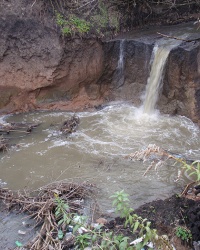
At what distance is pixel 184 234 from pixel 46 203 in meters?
1.81

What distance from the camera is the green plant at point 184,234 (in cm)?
344

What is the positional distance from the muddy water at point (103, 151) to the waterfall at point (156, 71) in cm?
36

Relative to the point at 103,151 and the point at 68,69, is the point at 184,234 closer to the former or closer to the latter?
the point at 103,151

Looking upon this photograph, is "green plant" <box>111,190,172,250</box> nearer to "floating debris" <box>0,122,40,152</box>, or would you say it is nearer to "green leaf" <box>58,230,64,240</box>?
"green leaf" <box>58,230,64,240</box>

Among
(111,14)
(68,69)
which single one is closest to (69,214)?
(68,69)

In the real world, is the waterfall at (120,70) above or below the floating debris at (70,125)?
above

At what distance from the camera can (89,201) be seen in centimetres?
464

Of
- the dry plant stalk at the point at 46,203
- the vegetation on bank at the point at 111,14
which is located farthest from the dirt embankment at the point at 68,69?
the dry plant stalk at the point at 46,203

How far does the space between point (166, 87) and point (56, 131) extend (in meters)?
2.87

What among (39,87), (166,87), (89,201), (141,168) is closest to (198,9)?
(166,87)

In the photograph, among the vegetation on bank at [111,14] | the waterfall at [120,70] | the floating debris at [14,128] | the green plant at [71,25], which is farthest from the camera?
the waterfall at [120,70]

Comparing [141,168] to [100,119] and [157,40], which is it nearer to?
[100,119]

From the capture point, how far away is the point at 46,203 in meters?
4.18

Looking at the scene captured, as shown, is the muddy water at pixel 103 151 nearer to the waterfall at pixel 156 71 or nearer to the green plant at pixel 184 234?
the waterfall at pixel 156 71
